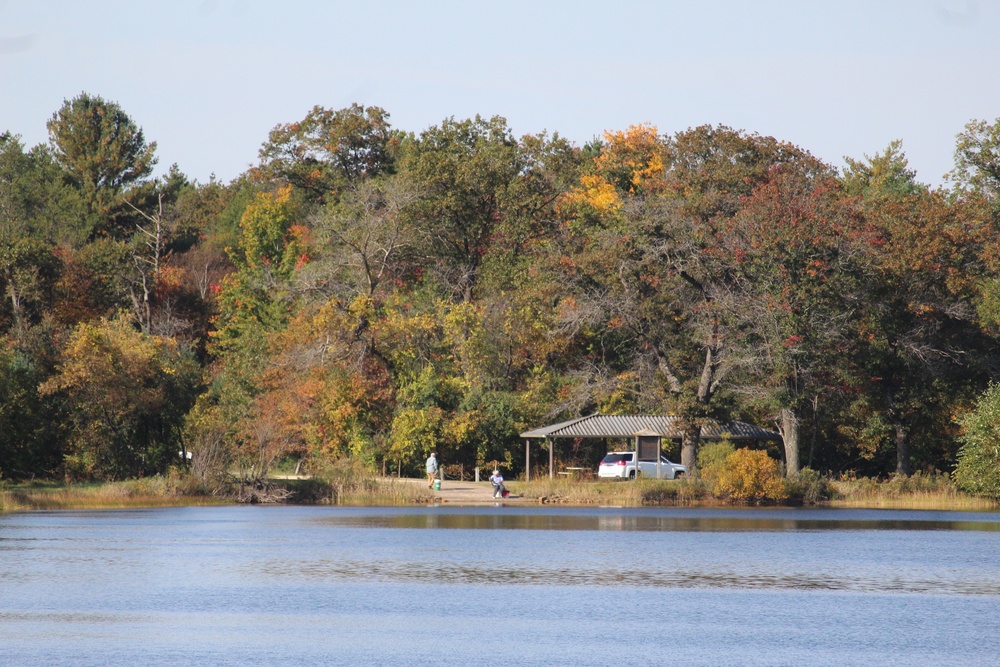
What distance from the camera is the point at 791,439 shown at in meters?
58.5

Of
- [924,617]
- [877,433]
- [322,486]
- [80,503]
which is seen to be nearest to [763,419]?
[877,433]

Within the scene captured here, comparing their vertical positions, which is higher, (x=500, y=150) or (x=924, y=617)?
(x=500, y=150)

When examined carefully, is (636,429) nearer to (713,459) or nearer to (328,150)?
(713,459)

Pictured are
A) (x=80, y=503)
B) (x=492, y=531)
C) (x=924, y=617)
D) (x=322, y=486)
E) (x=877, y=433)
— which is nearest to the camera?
(x=924, y=617)

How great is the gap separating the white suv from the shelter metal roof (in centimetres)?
105

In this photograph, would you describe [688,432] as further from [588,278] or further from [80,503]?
[80,503]

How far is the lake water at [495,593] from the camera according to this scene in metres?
21.4

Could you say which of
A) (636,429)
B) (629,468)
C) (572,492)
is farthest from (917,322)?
(572,492)

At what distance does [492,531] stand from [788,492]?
1854cm

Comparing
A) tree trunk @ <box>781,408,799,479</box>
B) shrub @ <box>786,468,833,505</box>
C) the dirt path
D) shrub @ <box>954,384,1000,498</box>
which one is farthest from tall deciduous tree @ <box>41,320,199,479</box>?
shrub @ <box>954,384,1000,498</box>

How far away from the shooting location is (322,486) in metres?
56.2

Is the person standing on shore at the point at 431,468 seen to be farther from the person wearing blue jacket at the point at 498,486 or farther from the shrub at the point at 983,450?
the shrub at the point at 983,450

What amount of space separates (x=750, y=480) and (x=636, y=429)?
280 inches

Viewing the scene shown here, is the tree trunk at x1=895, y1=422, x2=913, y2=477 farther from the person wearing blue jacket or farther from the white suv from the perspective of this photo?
the person wearing blue jacket
